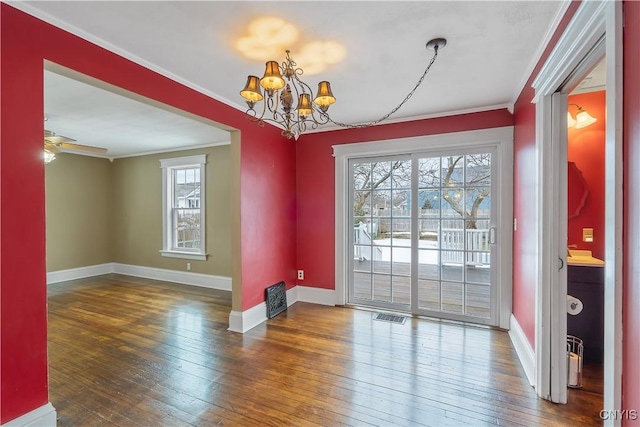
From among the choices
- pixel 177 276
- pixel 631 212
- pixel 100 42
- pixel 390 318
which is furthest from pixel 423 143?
pixel 177 276

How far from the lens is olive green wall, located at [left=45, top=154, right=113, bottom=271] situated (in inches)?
203

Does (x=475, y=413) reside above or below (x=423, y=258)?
below

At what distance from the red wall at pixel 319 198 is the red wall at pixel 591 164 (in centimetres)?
181

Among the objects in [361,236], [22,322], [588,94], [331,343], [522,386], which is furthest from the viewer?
[361,236]

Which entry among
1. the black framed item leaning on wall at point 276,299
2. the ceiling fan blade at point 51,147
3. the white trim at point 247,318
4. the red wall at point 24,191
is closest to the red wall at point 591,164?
the black framed item leaning on wall at point 276,299

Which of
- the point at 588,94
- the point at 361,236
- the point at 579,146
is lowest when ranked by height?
the point at 361,236

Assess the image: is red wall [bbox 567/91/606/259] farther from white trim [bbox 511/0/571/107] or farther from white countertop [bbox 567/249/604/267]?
white trim [bbox 511/0/571/107]

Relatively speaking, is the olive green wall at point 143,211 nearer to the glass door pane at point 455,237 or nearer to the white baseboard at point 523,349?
the glass door pane at point 455,237

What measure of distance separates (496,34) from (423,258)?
2.41 m

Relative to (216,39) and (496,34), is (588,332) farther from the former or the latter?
(216,39)

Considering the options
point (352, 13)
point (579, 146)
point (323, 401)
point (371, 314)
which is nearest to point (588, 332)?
Answer: point (579, 146)

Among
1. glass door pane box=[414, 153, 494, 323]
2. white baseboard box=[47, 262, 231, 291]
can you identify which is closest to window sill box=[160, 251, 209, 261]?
white baseboard box=[47, 262, 231, 291]

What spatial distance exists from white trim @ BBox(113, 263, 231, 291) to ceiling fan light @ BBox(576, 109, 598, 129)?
4899 millimetres

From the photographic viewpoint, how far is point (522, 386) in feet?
6.88
